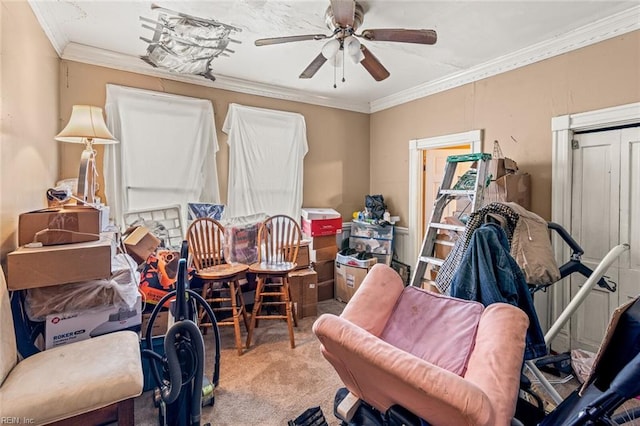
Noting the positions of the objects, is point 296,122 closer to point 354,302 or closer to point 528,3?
point 528,3

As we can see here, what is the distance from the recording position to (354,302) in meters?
1.55

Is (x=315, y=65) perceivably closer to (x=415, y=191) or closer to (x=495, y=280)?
(x=495, y=280)

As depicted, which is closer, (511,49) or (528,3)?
(528,3)

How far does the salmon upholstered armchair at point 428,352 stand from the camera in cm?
94

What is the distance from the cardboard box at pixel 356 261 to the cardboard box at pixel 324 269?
127mm

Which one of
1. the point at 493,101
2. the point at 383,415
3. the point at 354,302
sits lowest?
the point at 383,415

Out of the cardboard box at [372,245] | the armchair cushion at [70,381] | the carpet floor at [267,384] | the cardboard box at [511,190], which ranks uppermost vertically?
the cardboard box at [511,190]

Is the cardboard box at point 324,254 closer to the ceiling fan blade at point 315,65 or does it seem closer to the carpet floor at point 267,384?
the carpet floor at point 267,384

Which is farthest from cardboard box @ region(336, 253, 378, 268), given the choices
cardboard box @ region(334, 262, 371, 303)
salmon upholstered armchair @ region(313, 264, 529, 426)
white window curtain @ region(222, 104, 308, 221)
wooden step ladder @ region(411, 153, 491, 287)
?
salmon upholstered armchair @ region(313, 264, 529, 426)

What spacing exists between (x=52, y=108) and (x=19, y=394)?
221 cm

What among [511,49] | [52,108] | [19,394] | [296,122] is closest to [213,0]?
[52,108]

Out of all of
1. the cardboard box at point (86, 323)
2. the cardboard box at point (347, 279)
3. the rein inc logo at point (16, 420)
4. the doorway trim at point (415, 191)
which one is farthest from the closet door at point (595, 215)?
the rein inc logo at point (16, 420)

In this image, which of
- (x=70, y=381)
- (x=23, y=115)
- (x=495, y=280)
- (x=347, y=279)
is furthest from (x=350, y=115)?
(x=70, y=381)

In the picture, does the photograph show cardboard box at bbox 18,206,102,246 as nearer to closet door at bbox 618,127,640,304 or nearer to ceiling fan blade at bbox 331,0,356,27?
ceiling fan blade at bbox 331,0,356,27
